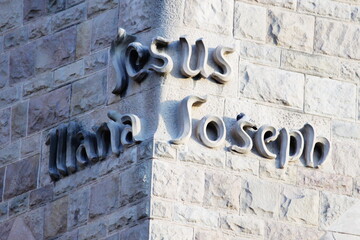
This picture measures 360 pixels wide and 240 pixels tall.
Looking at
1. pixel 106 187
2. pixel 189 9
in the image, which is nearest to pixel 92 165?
pixel 106 187

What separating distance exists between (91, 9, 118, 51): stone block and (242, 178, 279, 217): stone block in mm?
1643

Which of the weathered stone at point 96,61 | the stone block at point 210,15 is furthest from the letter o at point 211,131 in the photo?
the weathered stone at point 96,61

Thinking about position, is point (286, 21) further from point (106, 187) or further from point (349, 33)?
point (106, 187)

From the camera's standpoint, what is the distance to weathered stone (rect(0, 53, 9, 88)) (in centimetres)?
1694

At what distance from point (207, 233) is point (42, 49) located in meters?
2.50

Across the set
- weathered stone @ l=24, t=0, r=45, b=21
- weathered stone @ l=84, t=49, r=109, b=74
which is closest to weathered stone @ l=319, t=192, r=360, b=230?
weathered stone @ l=84, t=49, r=109, b=74

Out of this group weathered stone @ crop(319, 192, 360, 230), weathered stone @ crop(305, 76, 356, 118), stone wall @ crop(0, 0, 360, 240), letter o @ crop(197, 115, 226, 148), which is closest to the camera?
stone wall @ crop(0, 0, 360, 240)

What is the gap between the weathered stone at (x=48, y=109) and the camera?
16250mm

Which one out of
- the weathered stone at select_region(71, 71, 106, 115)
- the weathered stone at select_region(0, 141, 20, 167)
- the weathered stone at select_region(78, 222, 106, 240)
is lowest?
the weathered stone at select_region(78, 222, 106, 240)

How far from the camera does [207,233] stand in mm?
15039

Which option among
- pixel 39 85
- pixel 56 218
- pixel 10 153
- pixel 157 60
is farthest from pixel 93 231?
pixel 39 85

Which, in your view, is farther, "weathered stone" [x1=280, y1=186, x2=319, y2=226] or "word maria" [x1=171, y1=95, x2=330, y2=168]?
"weathered stone" [x1=280, y1=186, x2=319, y2=226]

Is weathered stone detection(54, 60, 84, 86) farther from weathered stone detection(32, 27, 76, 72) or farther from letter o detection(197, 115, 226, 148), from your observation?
letter o detection(197, 115, 226, 148)

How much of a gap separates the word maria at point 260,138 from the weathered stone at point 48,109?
132 cm
